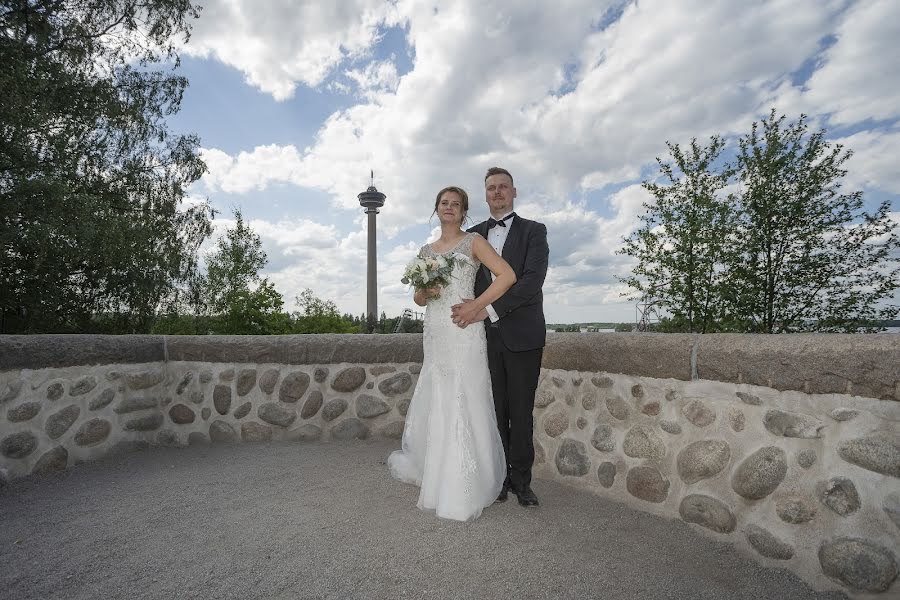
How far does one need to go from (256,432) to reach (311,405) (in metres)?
0.51

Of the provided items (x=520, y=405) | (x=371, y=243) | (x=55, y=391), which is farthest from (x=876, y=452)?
(x=371, y=243)

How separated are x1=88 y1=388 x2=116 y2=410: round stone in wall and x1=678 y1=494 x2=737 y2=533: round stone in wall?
157 inches

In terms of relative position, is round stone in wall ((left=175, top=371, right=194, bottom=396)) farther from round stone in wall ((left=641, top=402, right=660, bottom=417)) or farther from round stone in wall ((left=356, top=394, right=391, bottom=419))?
round stone in wall ((left=641, top=402, right=660, bottom=417))

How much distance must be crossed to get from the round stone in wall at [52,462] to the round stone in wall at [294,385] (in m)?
1.50

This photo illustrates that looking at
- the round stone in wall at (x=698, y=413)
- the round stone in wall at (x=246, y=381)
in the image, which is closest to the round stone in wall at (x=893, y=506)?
the round stone in wall at (x=698, y=413)

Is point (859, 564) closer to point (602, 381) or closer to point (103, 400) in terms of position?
point (602, 381)

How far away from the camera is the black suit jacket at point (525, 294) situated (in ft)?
9.73

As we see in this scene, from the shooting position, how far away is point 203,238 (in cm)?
1591

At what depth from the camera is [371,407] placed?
4398 millimetres

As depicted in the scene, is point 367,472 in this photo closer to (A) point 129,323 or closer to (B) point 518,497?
(B) point 518,497

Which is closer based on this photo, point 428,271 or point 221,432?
point 428,271

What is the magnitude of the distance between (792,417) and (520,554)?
1308 millimetres

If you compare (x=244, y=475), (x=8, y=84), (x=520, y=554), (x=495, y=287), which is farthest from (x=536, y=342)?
(x=8, y=84)

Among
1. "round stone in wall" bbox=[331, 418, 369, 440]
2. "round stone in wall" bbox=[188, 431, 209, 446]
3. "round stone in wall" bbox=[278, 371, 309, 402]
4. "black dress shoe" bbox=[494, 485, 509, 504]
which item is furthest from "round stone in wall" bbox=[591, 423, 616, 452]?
"round stone in wall" bbox=[188, 431, 209, 446]
